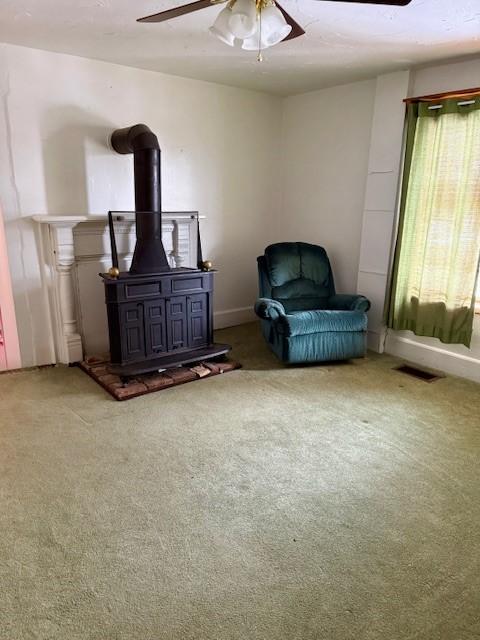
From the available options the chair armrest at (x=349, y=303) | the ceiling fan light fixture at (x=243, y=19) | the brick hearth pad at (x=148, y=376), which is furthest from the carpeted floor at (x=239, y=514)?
the ceiling fan light fixture at (x=243, y=19)

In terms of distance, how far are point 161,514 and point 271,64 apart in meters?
3.23

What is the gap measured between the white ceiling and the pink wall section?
60.3 inches

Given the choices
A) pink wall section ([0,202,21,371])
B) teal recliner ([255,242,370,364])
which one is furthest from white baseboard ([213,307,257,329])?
pink wall section ([0,202,21,371])

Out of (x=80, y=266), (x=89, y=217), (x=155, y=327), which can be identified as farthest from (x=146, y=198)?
(x=155, y=327)

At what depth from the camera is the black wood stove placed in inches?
129

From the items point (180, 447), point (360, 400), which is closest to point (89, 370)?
point (180, 447)

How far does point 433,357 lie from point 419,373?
0.23 meters

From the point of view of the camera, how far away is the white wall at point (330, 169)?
4.10 metres

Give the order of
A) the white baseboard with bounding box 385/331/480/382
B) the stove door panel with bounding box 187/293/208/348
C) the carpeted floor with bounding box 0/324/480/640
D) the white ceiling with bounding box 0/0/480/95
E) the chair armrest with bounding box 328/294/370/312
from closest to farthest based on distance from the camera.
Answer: the carpeted floor with bounding box 0/324/480/640, the white ceiling with bounding box 0/0/480/95, the white baseboard with bounding box 385/331/480/382, the stove door panel with bounding box 187/293/208/348, the chair armrest with bounding box 328/294/370/312

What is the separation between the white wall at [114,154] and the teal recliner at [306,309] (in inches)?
30.0

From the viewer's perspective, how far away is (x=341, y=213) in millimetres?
4363

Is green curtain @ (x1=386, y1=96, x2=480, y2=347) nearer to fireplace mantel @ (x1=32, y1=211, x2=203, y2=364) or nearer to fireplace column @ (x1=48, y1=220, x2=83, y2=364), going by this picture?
fireplace mantel @ (x1=32, y1=211, x2=203, y2=364)

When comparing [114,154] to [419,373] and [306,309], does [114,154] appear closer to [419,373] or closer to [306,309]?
[306,309]

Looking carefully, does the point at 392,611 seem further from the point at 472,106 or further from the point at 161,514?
the point at 472,106
